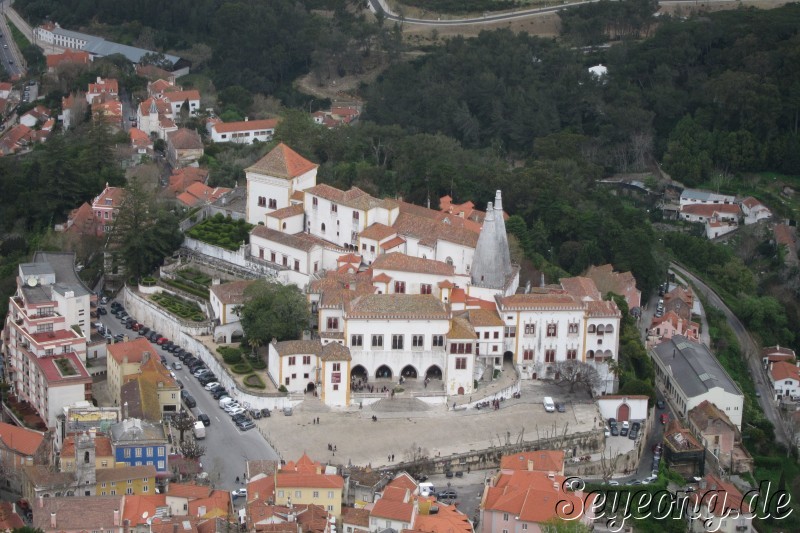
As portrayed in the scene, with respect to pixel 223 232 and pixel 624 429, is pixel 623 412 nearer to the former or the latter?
pixel 624 429

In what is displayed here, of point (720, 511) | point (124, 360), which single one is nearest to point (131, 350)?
point (124, 360)

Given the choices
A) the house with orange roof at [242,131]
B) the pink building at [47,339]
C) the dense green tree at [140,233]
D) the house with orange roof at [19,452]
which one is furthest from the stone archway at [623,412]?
the house with orange roof at [242,131]

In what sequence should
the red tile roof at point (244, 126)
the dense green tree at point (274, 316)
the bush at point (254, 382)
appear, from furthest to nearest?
A: 1. the red tile roof at point (244, 126)
2. the dense green tree at point (274, 316)
3. the bush at point (254, 382)

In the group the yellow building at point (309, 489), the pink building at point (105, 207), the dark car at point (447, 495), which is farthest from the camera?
the pink building at point (105, 207)

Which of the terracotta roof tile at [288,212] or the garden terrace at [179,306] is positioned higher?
the terracotta roof tile at [288,212]

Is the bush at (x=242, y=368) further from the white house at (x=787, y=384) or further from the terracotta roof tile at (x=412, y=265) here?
the white house at (x=787, y=384)

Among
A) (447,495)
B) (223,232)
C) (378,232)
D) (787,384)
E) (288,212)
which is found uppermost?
(378,232)
